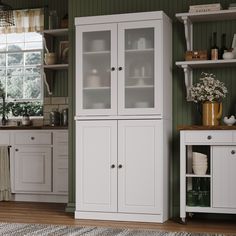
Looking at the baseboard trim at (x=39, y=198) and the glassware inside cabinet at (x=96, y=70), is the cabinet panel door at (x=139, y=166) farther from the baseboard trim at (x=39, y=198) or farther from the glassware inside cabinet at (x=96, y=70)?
the baseboard trim at (x=39, y=198)

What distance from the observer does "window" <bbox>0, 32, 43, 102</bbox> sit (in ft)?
24.2

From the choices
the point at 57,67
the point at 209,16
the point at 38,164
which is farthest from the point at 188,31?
the point at 38,164

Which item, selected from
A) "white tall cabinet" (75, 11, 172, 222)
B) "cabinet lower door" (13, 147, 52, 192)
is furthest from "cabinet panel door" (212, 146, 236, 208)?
"cabinet lower door" (13, 147, 52, 192)

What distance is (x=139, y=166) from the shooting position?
16.5ft

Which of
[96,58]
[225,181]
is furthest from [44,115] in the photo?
[225,181]

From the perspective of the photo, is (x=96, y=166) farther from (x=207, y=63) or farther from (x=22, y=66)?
(x=22, y=66)

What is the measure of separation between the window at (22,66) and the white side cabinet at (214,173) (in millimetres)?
2958

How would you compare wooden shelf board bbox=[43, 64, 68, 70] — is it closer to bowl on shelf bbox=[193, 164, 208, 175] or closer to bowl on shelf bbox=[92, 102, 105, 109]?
bowl on shelf bbox=[92, 102, 105, 109]

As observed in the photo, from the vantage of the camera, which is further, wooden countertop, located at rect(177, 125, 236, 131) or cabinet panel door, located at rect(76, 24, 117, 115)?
cabinet panel door, located at rect(76, 24, 117, 115)

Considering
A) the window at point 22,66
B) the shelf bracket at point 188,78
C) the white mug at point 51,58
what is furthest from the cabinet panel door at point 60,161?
the shelf bracket at point 188,78

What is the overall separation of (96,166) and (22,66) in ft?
9.24

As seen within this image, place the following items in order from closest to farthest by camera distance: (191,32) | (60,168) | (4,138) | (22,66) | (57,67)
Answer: (191,32)
(60,168)
(4,138)
(57,67)
(22,66)

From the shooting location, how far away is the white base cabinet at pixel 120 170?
16.3 ft

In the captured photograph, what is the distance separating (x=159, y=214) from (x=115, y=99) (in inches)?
43.7
